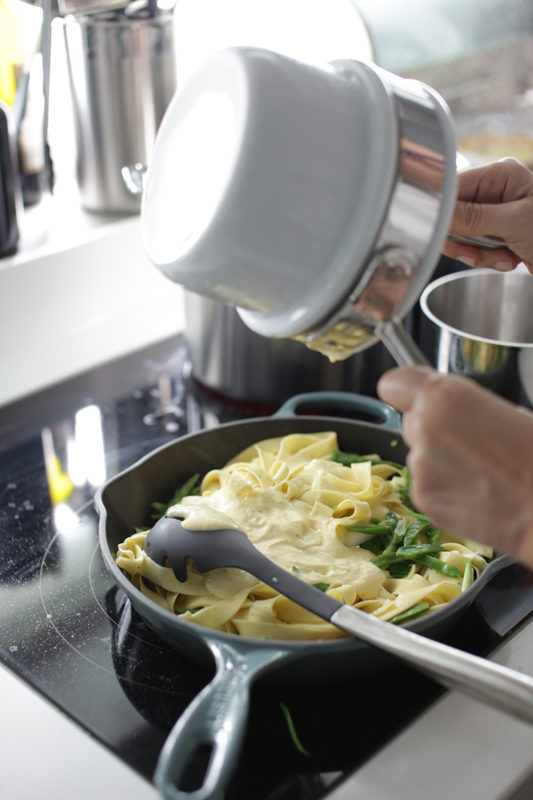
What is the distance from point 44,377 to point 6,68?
50 centimetres

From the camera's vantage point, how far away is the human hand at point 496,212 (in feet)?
2.76

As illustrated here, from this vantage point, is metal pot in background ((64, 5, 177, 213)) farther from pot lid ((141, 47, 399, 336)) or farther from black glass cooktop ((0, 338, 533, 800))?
pot lid ((141, 47, 399, 336))

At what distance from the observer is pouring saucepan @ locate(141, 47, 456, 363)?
1.75ft

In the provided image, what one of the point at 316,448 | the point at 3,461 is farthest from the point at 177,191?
the point at 3,461

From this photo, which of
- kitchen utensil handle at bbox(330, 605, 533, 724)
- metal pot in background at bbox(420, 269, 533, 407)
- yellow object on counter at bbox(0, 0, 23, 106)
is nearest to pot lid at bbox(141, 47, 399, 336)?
kitchen utensil handle at bbox(330, 605, 533, 724)

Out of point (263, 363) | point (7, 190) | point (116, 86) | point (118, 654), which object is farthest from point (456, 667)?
point (116, 86)

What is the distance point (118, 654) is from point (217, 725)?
22 cm

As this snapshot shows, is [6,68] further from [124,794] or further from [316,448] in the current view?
[124,794]

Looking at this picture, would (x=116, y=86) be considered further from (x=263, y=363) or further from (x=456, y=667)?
(x=456, y=667)

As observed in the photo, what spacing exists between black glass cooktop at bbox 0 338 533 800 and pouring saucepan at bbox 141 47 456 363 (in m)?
0.30

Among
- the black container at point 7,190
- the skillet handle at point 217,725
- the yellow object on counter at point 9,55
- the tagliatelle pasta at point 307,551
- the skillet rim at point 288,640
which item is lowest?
the tagliatelle pasta at point 307,551

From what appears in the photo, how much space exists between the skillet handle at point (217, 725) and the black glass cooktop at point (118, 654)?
2.4 inches

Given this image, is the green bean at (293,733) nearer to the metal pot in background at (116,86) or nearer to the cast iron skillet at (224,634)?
the cast iron skillet at (224,634)

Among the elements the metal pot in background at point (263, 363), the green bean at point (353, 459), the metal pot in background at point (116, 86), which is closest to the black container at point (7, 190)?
the metal pot in background at point (116, 86)
